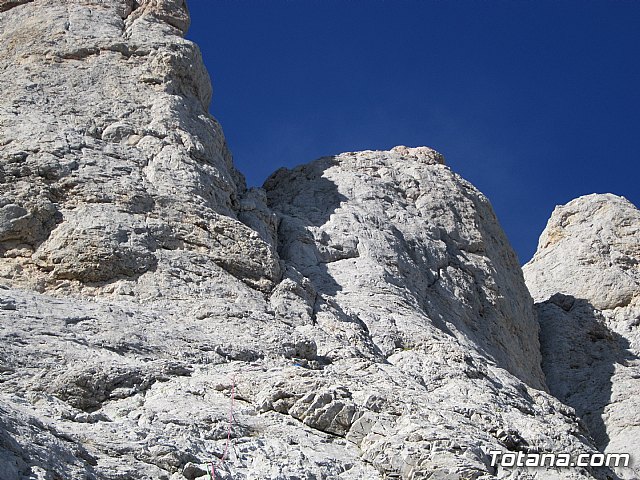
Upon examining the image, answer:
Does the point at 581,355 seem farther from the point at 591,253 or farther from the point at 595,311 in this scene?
the point at 591,253

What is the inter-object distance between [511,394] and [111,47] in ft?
45.6

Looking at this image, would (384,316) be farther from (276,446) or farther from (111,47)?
(111,47)

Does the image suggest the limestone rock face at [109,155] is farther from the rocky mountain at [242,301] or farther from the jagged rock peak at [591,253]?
the jagged rock peak at [591,253]

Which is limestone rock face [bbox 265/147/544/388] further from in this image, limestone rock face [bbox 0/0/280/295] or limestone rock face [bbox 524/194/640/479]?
limestone rock face [bbox 0/0/280/295]

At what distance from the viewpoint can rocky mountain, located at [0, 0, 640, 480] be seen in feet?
46.3

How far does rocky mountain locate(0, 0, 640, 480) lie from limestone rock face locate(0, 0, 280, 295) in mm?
55

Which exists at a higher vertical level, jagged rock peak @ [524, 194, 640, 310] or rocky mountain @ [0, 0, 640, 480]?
jagged rock peak @ [524, 194, 640, 310]

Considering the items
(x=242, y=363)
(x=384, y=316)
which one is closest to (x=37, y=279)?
(x=242, y=363)

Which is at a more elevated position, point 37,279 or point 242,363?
point 37,279

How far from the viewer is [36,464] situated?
36.8 feet

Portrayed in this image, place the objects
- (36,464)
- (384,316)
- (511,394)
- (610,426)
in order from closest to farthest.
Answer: (36,464) < (511,394) < (384,316) < (610,426)

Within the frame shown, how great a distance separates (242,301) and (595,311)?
1513 centimetres

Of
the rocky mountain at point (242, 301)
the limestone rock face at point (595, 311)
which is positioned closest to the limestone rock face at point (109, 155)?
the rocky mountain at point (242, 301)

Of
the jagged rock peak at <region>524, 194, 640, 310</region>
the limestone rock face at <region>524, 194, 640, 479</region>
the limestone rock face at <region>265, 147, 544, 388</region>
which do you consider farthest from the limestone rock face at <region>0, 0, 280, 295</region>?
the jagged rock peak at <region>524, 194, 640, 310</region>
